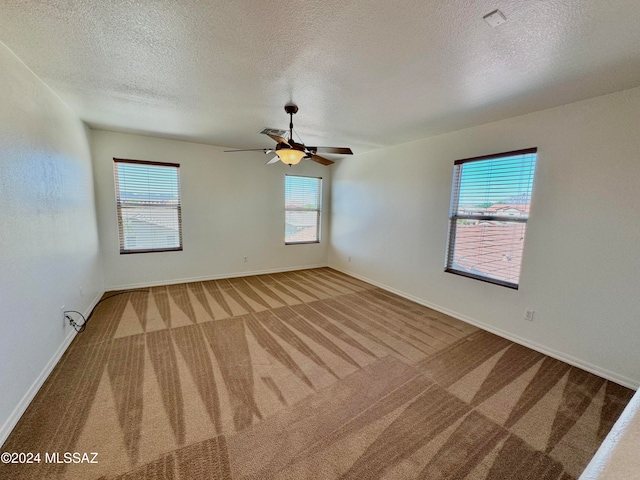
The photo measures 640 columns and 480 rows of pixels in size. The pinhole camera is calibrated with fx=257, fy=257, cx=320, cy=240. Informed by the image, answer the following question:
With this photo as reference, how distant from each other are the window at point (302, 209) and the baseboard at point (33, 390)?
3.72 meters

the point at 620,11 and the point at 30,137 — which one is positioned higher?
the point at 620,11

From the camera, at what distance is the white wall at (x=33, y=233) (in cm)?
170

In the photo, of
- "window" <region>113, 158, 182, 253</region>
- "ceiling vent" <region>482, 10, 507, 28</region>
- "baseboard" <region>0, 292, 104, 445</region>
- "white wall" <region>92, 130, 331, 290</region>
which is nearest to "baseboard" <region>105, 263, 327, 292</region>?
"white wall" <region>92, 130, 331, 290</region>

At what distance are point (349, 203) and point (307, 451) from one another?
4.45 metres

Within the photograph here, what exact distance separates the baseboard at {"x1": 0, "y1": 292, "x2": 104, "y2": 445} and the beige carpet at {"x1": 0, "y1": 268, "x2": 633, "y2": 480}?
0.14 feet

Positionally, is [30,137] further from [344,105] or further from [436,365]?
[436,365]

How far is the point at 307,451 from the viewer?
5.09 ft

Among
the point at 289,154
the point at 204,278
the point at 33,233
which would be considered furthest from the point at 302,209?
the point at 33,233

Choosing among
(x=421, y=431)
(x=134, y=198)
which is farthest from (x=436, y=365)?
(x=134, y=198)

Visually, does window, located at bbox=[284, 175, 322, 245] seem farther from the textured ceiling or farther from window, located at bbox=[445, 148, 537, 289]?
window, located at bbox=[445, 148, 537, 289]

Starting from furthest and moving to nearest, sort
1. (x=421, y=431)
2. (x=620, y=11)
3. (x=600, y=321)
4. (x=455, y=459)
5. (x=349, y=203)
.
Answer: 1. (x=349, y=203)
2. (x=600, y=321)
3. (x=421, y=431)
4. (x=455, y=459)
5. (x=620, y=11)

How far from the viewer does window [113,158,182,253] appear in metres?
4.09

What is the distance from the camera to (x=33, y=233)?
2.03 meters

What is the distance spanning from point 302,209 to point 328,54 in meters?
4.07
